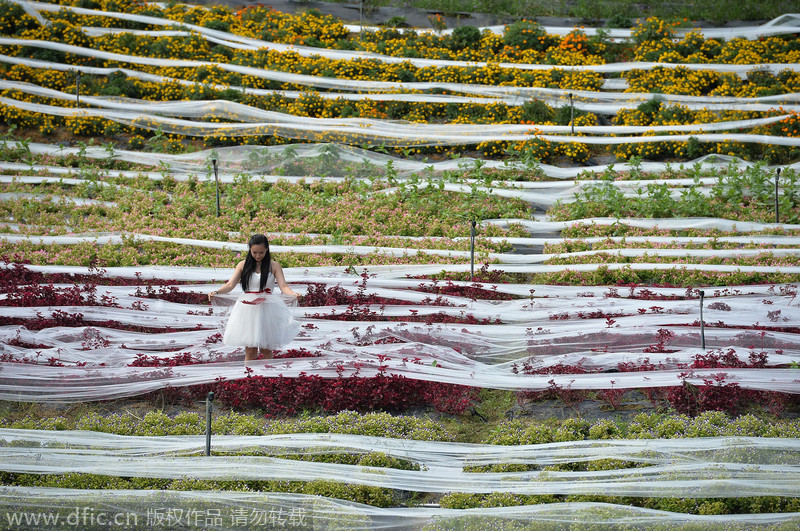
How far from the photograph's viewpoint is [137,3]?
22953 mm

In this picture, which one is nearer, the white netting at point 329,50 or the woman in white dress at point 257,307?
the woman in white dress at point 257,307

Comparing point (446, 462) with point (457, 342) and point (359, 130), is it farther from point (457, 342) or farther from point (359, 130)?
point (359, 130)

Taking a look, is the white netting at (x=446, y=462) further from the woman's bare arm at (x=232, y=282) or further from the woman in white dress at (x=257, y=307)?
the woman's bare arm at (x=232, y=282)

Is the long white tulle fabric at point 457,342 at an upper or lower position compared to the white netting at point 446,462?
upper

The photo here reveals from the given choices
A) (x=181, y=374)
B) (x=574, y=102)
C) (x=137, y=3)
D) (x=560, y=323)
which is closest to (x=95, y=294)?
(x=181, y=374)

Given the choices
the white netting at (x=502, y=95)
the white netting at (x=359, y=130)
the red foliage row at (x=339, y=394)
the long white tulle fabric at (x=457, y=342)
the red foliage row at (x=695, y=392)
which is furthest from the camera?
the white netting at (x=502, y=95)

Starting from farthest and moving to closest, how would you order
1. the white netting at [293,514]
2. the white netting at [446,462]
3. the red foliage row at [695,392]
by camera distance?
the red foliage row at [695,392] < the white netting at [446,462] < the white netting at [293,514]

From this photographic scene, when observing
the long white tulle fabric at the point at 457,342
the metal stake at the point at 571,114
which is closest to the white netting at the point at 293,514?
the long white tulle fabric at the point at 457,342

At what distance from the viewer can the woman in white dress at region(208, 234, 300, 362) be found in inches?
346

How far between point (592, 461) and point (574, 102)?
12191 millimetres

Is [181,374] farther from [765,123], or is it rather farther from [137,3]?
[137,3]

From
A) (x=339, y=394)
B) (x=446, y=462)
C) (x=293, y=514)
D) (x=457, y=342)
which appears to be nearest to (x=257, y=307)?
(x=339, y=394)

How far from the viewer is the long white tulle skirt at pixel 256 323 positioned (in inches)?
346

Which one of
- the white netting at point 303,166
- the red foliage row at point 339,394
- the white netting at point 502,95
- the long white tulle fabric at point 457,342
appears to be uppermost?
the white netting at point 502,95
